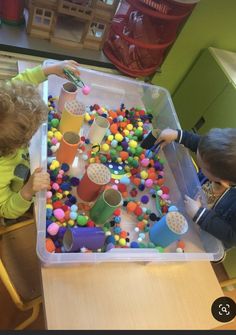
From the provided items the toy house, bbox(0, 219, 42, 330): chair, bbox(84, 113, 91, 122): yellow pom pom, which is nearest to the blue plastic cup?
bbox(0, 219, 42, 330): chair

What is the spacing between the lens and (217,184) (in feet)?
3.81

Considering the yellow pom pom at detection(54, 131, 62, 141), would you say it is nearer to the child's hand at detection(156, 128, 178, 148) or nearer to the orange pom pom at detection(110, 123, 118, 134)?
the orange pom pom at detection(110, 123, 118, 134)

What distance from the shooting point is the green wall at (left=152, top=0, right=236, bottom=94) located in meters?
1.51

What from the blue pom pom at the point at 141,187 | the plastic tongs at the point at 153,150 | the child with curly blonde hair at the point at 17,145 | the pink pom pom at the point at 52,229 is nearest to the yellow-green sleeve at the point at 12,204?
the child with curly blonde hair at the point at 17,145

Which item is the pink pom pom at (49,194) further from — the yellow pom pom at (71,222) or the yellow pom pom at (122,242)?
the yellow pom pom at (122,242)

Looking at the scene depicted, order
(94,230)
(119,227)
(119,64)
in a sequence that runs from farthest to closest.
Answer: (119,64) < (119,227) < (94,230)

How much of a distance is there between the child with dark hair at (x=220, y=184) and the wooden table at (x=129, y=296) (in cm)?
15

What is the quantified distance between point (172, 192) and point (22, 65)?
750 millimetres

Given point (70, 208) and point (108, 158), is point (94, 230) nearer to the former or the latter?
point (70, 208)

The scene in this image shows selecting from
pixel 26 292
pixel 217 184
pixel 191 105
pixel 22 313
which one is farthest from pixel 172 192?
pixel 191 105

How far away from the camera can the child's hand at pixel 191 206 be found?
1022 millimetres

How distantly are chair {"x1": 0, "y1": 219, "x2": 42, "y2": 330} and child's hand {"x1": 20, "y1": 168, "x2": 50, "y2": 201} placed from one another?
10 cm

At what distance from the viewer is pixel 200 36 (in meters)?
1.61

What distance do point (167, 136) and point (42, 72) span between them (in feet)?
1.62
